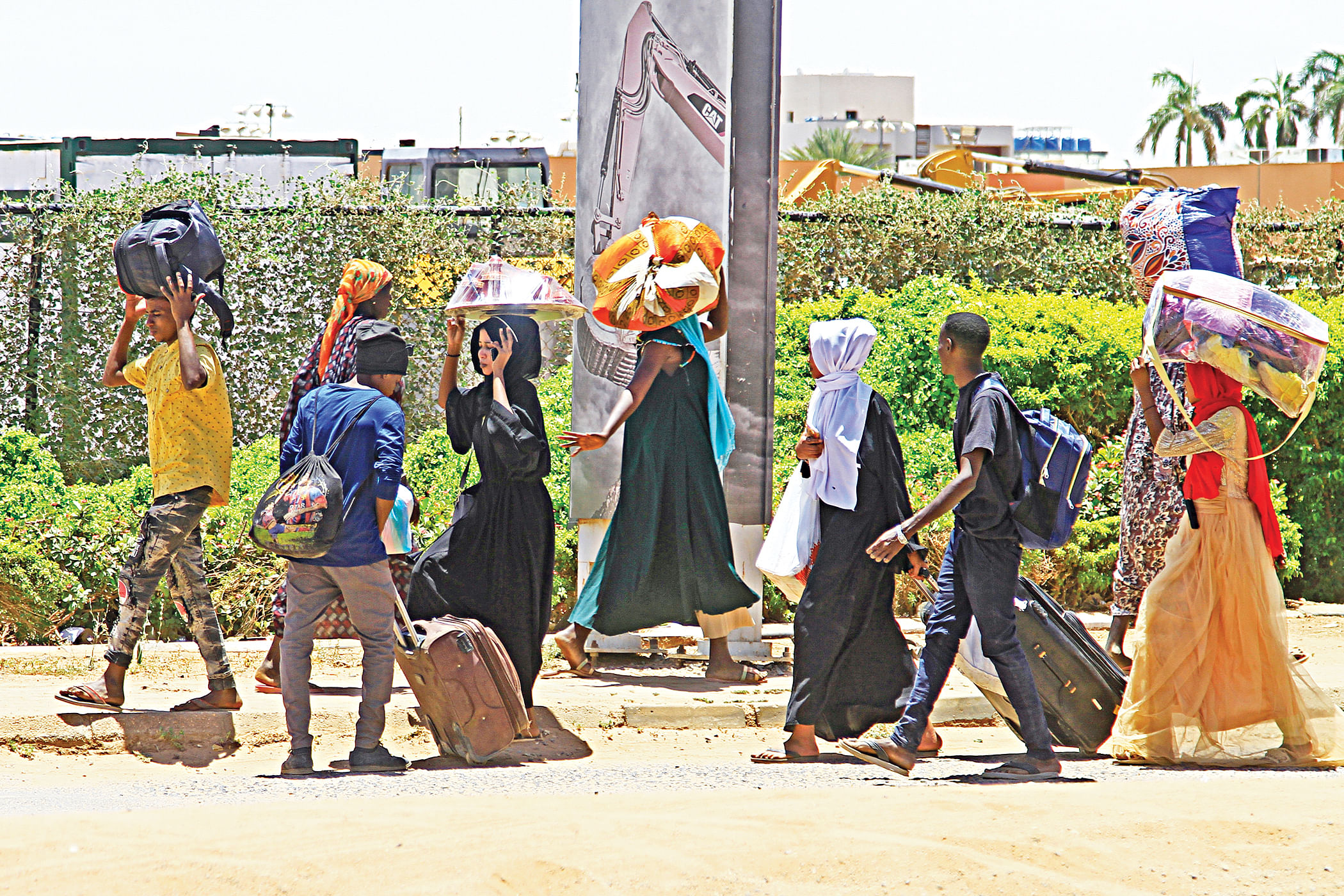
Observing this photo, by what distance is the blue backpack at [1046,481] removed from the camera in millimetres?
4895

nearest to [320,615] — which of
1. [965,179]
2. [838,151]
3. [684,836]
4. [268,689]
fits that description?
[268,689]

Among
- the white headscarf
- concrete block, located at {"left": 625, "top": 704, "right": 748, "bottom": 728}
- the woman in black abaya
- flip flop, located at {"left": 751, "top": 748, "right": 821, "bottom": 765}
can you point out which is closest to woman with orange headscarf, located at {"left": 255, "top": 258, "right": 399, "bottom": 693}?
the woman in black abaya

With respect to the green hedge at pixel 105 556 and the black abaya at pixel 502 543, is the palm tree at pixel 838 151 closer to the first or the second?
the green hedge at pixel 105 556

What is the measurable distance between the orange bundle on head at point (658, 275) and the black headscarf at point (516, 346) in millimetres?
850

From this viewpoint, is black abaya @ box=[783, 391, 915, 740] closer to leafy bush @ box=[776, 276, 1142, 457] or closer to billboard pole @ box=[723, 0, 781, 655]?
billboard pole @ box=[723, 0, 781, 655]

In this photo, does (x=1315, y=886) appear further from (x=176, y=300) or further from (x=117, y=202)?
(x=117, y=202)

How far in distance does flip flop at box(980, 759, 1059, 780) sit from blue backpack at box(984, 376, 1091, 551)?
799mm

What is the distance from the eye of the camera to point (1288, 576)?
351 inches

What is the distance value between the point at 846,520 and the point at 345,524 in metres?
1.88

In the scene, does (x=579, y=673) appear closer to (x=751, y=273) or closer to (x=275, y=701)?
(x=275, y=701)

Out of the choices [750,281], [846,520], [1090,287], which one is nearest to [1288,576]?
[1090,287]

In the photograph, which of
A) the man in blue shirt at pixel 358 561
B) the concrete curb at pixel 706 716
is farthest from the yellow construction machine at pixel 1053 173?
the man in blue shirt at pixel 358 561

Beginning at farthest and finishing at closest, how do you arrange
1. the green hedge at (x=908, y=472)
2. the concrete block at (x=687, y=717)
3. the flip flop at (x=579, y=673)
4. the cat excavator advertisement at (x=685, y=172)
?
the green hedge at (x=908, y=472) < the cat excavator advertisement at (x=685, y=172) < the flip flop at (x=579, y=673) < the concrete block at (x=687, y=717)

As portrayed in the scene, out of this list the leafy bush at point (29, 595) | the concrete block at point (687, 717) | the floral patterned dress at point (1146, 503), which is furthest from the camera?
the leafy bush at point (29, 595)
